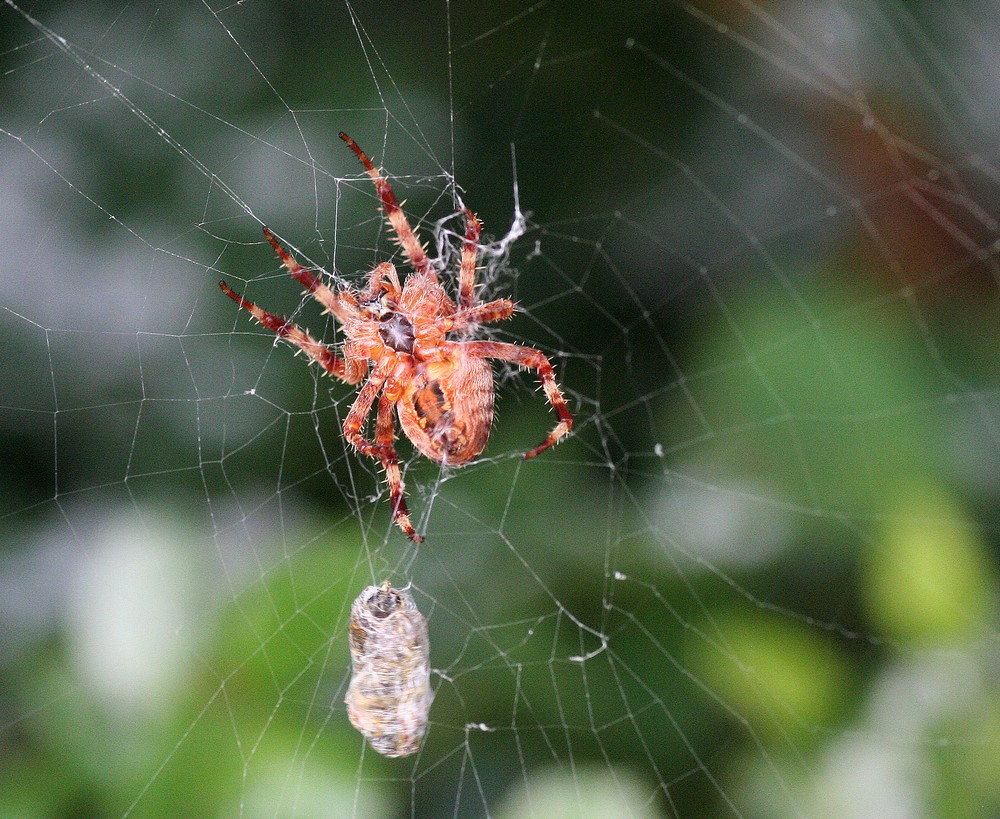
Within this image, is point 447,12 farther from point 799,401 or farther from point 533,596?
point 533,596

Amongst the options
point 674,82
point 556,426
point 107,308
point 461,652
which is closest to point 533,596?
point 461,652

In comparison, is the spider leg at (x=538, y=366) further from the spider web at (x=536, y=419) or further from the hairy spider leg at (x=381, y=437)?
the hairy spider leg at (x=381, y=437)

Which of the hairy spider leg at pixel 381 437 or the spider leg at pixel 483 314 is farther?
the spider leg at pixel 483 314

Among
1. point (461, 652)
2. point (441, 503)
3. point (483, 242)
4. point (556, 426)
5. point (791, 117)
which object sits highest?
point (791, 117)

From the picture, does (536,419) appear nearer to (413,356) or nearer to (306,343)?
(413,356)

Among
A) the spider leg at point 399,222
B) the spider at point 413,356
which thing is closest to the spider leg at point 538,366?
the spider at point 413,356

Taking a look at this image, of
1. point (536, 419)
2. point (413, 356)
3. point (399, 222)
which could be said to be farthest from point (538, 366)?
point (399, 222)

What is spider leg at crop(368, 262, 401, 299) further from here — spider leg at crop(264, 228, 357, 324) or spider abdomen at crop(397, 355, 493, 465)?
spider abdomen at crop(397, 355, 493, 465)
